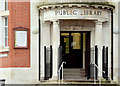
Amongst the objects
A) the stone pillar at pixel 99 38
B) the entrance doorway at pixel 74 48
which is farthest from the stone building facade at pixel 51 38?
the entrance doorway at pixel 74 48

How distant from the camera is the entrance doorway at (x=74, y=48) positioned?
1652 centimetres

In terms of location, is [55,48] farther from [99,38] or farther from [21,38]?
[99,38]

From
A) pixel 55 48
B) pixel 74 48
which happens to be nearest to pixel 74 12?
pixel 55 48

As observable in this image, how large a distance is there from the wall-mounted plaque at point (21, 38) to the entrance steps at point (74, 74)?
2.65 metres

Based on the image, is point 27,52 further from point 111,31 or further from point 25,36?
point 111,31

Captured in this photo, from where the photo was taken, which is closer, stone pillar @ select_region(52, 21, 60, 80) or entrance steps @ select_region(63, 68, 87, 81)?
stone pillar @ select_region(52, 21, 60, 80)

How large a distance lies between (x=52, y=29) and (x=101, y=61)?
10.1ft

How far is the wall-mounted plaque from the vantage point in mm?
14944

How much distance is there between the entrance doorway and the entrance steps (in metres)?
0.56

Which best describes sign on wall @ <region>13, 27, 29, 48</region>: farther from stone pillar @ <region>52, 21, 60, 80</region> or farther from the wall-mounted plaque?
stone pillar @ <region>52, 21, 60, 80</region>

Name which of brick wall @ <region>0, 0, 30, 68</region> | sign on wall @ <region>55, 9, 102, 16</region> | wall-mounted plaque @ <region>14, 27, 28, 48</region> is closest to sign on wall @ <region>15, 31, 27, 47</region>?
wall-mounted plaque @ <region>14, 27, 28, 48</region>

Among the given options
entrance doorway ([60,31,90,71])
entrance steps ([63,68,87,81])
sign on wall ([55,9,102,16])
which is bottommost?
entrance steps ([63,68,87,81])

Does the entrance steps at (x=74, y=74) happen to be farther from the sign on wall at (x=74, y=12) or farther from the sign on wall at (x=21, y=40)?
the sign on wall at (x=74, y=12)

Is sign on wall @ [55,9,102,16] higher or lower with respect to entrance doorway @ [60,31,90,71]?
higher
